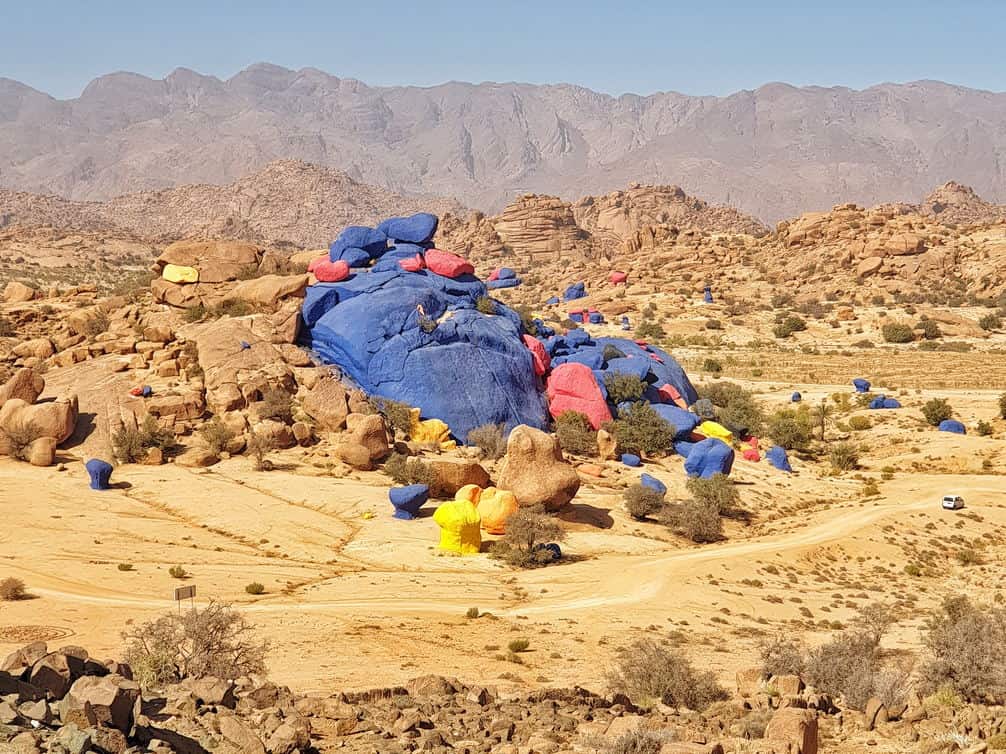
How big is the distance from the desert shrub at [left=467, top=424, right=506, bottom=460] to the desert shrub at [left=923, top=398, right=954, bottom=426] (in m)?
23.0

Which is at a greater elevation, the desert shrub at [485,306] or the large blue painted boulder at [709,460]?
the desert shrub at [485,306]

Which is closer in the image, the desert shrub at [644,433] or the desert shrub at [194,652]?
the desert shrub at [194,652]

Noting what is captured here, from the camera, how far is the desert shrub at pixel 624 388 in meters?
39.3

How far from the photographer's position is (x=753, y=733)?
A: 12.4 metres

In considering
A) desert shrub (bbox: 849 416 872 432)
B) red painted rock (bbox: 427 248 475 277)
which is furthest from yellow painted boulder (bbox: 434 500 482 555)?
desert shrub (bbox: 849 416 872 432)

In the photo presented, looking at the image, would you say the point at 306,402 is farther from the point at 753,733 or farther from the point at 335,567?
the point at 753,733

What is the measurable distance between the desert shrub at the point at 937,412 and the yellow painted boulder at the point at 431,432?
973 inches

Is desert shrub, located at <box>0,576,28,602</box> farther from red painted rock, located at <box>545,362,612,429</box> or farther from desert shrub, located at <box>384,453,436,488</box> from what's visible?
red painted rock, located at <box>545,362,612,429</box>

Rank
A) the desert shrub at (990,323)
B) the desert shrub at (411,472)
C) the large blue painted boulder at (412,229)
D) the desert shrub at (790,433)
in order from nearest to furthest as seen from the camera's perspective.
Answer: the desert shrub at (411,472)
the desert shrub at (790,433)
the large blue painted boulder at (412,229)
the desert shrub at (990,323)

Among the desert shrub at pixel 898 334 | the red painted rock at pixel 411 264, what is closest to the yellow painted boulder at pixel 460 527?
the red painted rock at pixel 411 264

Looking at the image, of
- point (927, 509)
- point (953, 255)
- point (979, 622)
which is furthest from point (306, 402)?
point (953, 255)

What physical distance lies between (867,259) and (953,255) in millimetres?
7967

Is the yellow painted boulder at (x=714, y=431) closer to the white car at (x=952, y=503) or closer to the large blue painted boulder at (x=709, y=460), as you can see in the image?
the large blue painted boulder at (x=709, y=460)

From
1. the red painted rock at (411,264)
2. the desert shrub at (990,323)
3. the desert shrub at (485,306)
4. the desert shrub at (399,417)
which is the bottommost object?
the desert shrub at (399,417)
